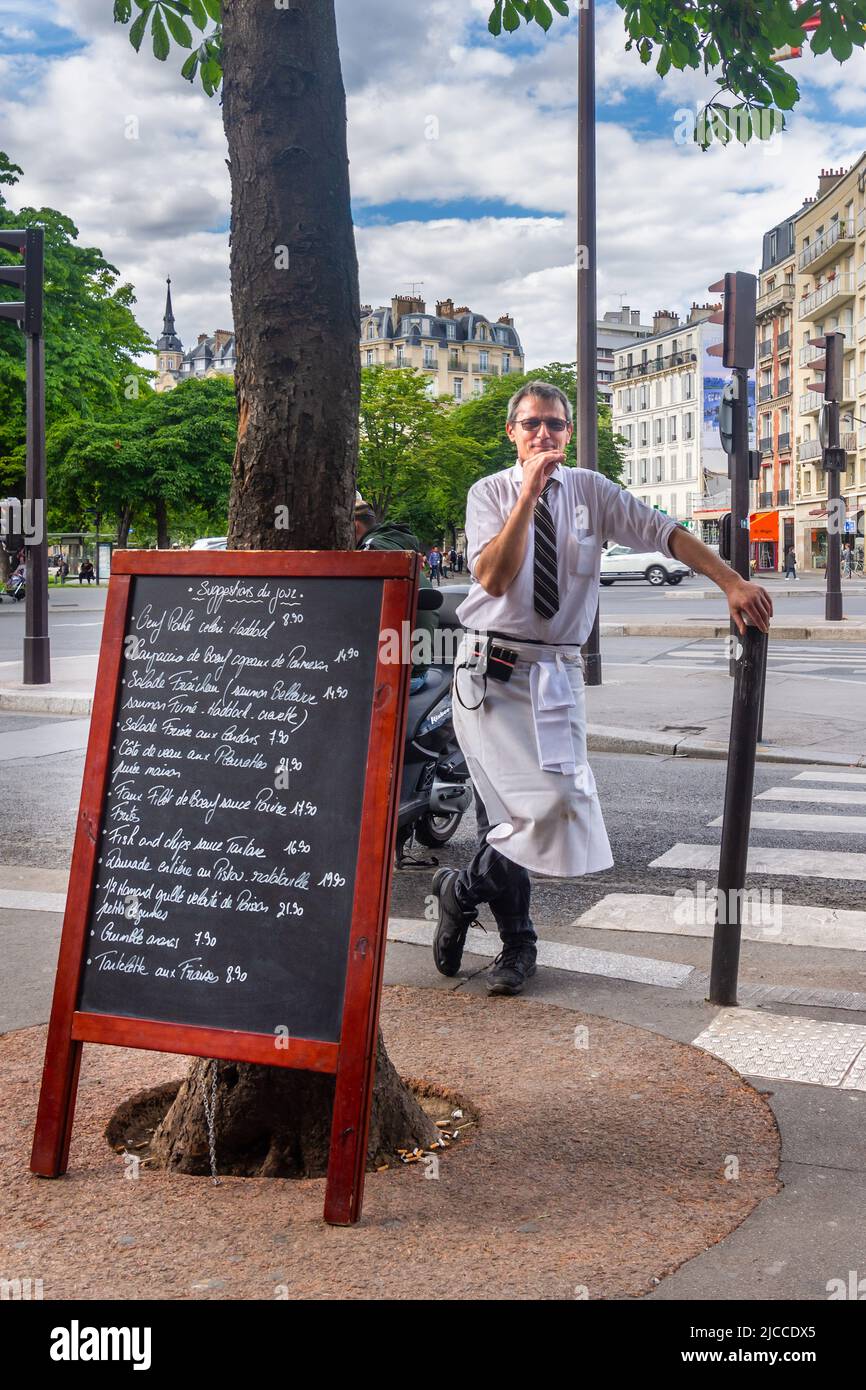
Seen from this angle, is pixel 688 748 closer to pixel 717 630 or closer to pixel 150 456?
pixel 717 630

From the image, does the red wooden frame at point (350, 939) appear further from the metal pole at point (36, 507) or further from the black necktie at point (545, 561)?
the metal pole at point (36, 507)

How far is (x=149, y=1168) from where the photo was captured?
342cm

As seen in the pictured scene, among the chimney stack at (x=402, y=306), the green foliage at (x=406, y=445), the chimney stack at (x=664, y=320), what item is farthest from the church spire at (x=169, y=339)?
the green foliage at (x=406, y=445)

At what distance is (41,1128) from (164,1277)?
646mm

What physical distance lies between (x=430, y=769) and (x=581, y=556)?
2.62 metres

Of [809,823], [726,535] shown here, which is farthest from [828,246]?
[809,823]

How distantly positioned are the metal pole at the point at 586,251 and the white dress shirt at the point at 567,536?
9145 mm

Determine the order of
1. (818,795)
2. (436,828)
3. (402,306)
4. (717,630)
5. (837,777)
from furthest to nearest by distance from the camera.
Answer: (402,306) < (717,630) < (837,777) < (818,795) < (436,828)

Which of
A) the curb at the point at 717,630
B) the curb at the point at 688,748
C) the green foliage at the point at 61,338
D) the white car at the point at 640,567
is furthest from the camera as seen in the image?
the white car at the point at 640,567

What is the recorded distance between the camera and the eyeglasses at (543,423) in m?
4.27

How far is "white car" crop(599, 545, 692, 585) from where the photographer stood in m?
48.1

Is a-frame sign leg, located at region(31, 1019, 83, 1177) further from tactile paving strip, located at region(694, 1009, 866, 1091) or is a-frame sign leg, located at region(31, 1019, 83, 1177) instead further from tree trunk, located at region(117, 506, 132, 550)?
tree trunk, located at region(117, 506, 132, 550)

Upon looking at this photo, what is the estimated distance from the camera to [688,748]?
10.4 m

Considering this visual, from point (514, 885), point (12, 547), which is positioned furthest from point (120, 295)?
point (514, 885)
